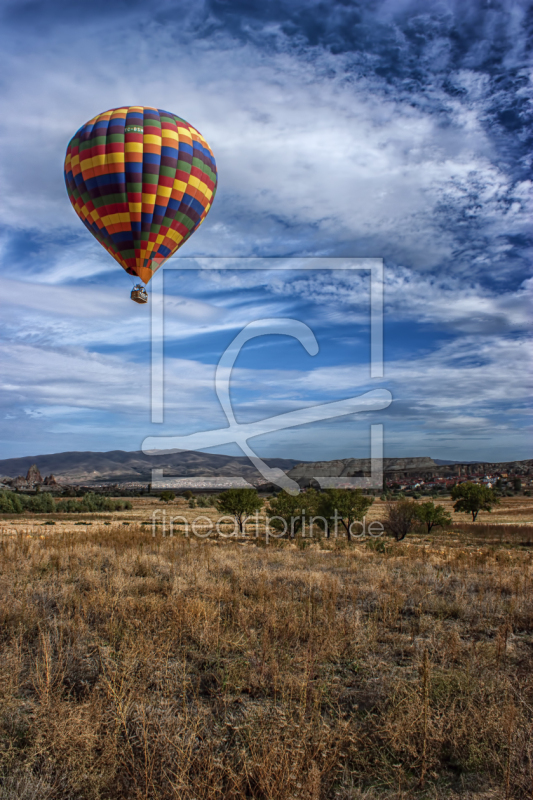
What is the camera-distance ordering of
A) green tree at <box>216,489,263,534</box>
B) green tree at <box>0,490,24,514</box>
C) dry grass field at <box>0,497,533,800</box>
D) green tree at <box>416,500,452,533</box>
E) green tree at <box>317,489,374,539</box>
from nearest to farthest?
1. dry grass field at <box>0,497,533,800</box>
2. green tree at <box>317,489,374,539</box>
3. green tree at <box>216,489,263,534</box>
4. green tree at <box>416,500,452,533</box>
5. green tree at <box>0,490,24,514</box>

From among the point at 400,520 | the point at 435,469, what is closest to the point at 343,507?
the point at 400,520

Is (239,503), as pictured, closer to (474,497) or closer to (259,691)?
(474,497)

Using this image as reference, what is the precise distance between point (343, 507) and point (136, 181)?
2234 cm

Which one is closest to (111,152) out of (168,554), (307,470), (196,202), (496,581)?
(196,202)

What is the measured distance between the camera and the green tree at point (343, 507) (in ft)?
100

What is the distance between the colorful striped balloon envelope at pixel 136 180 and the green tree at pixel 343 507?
18.8 meters

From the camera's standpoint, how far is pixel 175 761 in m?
3.64

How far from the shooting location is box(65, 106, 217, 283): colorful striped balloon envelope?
18578 millimetres

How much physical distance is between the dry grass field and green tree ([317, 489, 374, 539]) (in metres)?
21.6

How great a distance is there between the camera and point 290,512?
1126 inches

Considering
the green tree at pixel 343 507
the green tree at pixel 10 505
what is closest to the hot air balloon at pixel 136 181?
the green tree at pixel 343 507

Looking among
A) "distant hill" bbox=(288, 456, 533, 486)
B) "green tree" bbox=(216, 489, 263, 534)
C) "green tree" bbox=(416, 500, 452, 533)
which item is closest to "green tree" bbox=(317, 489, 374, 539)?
"green tree" bbox=(216, 489, 263, 534)

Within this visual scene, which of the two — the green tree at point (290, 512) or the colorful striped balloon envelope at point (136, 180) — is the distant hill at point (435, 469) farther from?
the colorful striped balloon envelope at point (136, 180)

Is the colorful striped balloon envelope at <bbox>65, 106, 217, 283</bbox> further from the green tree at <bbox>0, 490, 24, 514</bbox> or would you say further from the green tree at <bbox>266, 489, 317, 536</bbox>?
the green tree at <bbox>0, 490, 24, 514</bbox>
